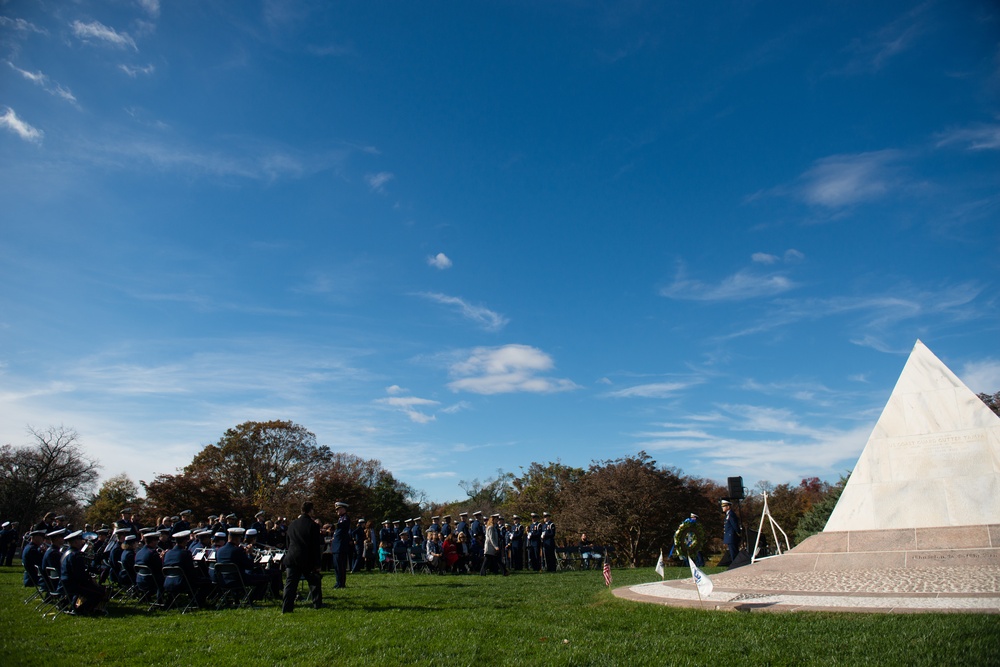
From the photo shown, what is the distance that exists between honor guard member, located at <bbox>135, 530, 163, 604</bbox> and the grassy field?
63 cm

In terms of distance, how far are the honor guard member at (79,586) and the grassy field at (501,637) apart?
42 cm

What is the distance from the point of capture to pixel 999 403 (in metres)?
33.6

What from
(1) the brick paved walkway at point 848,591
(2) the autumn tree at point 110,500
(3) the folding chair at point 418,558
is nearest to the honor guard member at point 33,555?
(3) the folding chair at point 418,558

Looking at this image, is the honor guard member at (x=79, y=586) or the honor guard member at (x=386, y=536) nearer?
the honor guard member at (x=79, y=586)

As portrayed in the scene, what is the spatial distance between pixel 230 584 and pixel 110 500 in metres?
63.7

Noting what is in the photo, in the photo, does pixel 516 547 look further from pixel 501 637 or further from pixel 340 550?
pixel 501 637

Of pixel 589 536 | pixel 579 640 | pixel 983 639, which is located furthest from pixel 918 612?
pixel 589 536

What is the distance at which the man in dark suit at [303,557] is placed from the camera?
32.2ft

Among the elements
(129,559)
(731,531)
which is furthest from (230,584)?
(731,531)

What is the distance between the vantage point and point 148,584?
1120 centimetres

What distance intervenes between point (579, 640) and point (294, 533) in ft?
17.9

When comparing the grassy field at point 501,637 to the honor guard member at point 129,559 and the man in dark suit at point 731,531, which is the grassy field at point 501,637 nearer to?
the honor guard member at point 129,559

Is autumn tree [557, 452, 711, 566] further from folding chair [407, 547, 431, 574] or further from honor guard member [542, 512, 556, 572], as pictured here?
folding chair [407, 547, 431, 574]

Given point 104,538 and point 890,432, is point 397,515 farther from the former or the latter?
point 890,432
